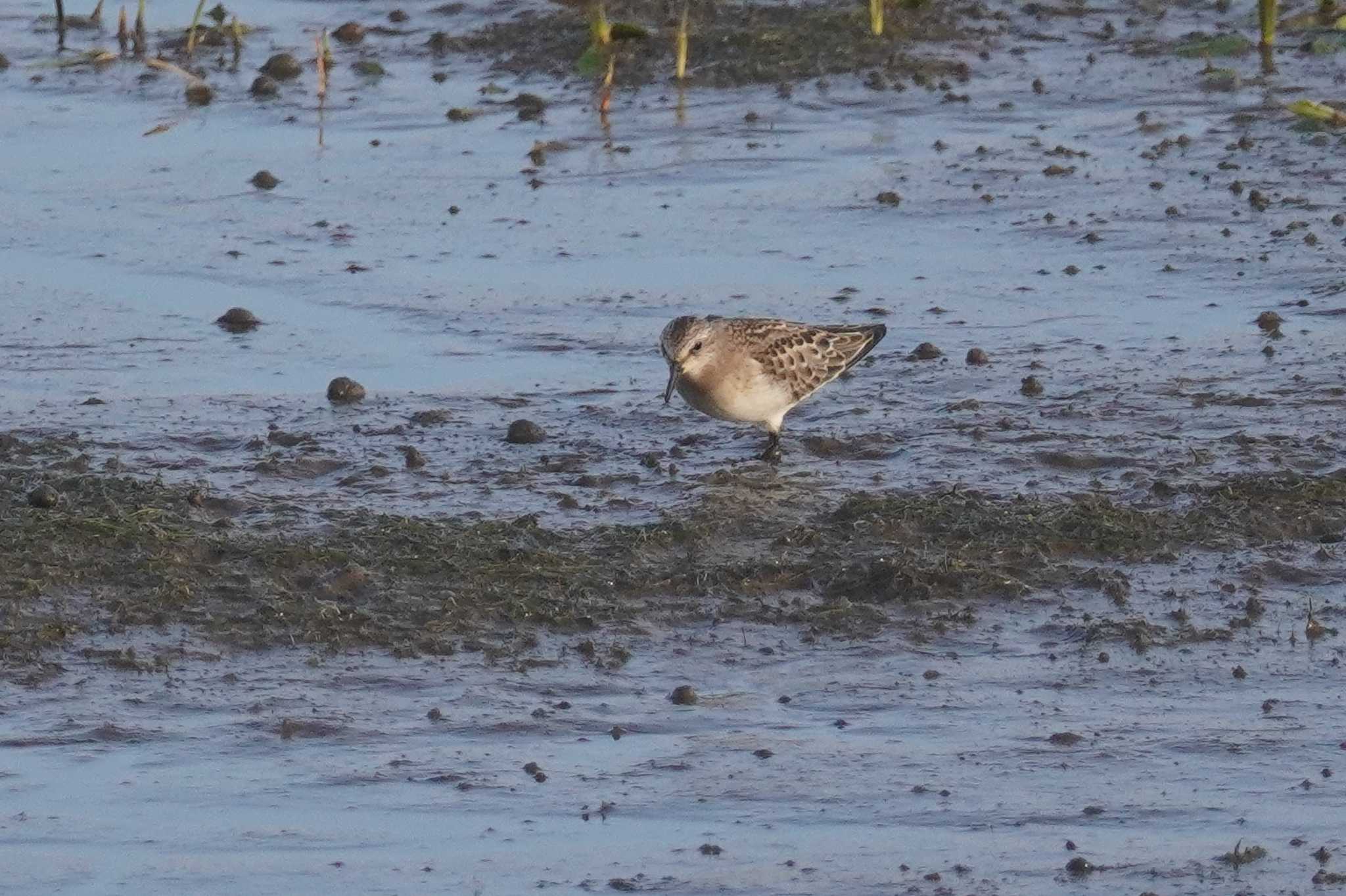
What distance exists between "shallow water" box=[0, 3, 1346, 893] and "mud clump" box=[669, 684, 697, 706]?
0.13 ft

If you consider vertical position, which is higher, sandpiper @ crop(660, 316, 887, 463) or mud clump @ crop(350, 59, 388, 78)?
sandpiper @ crop(660, 316, 887, 463)

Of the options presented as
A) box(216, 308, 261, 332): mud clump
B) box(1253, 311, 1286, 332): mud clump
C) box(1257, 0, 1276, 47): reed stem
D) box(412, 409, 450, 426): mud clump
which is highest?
box(1257, 0, 1276, 47): reed stem

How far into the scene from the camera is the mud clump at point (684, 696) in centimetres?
733

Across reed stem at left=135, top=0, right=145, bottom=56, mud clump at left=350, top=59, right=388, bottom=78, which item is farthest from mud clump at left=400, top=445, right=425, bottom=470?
reed stem at left=135, top=0, right=145, bottom=56

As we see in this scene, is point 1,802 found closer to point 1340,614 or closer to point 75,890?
point 75,890

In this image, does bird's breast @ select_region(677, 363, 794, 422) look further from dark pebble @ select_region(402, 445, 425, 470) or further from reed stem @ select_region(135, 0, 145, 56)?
reed stem @ select_region(135, 0, 145, 56)

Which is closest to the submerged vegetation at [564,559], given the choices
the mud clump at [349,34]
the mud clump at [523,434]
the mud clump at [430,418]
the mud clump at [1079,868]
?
the mud clump at [523,434]

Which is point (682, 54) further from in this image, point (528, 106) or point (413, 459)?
point (413, 459)

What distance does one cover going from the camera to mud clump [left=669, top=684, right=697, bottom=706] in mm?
7332

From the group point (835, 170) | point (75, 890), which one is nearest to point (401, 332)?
point (835, 170)

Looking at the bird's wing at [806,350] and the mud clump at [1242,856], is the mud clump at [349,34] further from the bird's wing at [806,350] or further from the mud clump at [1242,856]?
the mud clump at [1242,856]

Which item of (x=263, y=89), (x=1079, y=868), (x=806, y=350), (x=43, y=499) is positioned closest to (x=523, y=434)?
(x=806, y=350)

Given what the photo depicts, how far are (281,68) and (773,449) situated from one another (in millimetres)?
7595

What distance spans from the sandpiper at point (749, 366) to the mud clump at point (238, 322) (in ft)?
7.68
